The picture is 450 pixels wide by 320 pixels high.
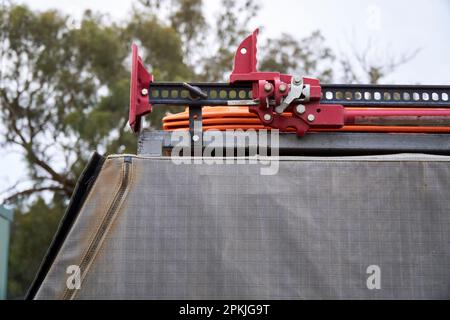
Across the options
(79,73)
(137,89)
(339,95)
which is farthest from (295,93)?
(79,73)

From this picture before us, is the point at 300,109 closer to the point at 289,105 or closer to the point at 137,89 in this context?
the point at 289,105

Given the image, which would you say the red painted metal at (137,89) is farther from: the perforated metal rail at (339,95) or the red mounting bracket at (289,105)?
the red mounting bracket at (289,105)

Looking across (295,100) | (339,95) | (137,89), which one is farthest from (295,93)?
(137,89)

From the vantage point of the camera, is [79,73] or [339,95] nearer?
[339,95]

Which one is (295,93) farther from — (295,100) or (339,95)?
(339,95)

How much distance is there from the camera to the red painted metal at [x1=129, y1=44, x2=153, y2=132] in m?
2.49

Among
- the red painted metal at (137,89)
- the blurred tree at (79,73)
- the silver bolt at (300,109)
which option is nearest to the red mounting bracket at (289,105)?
the silver bolt at (300,109)

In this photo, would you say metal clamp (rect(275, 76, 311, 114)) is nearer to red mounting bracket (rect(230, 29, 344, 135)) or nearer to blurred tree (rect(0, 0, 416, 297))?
red mounting bracket (rect(230, 29, 344, 135))

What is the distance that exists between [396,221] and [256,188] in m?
0.41

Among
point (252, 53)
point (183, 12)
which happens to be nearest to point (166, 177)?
point (252, 53)

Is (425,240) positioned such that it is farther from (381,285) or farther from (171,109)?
(171,109)

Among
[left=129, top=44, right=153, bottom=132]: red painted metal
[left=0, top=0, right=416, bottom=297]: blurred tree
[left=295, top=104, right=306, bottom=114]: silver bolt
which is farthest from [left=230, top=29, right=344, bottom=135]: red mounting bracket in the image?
[left=0, top=0, right=416, bottom=297]: blurred tree

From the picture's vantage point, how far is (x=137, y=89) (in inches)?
98.7

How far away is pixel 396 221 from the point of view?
7.02 ft
